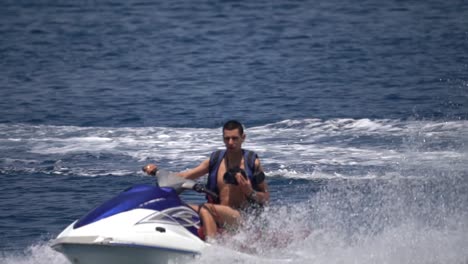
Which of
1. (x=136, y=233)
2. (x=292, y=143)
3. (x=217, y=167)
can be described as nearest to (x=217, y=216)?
(x=217, y=167)

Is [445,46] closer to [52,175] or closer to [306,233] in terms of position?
[52,175]

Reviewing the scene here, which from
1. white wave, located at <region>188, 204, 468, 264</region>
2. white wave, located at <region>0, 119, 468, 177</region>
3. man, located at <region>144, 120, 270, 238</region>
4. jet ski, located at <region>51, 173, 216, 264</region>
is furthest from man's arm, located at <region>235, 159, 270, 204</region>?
white wave, located at <region>0, 119, 468, 177</region>

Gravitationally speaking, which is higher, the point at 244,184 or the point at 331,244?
the point at 244,184

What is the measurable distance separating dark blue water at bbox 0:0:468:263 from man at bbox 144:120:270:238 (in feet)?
1.01

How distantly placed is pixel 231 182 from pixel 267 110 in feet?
28.0

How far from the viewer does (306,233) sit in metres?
8.61

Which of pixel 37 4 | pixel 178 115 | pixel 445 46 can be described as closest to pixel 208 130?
pixel 178 115

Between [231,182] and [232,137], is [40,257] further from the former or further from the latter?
[232,137]

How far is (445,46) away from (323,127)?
26.2ft

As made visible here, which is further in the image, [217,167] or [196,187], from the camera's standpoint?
[217,167]

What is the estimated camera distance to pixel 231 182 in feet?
27.5

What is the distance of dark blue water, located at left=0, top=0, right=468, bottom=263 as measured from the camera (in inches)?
389

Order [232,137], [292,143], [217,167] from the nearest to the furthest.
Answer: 1. [232,137]
2. [217,167]
3. [292,143]

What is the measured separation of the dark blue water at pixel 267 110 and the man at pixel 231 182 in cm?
31
